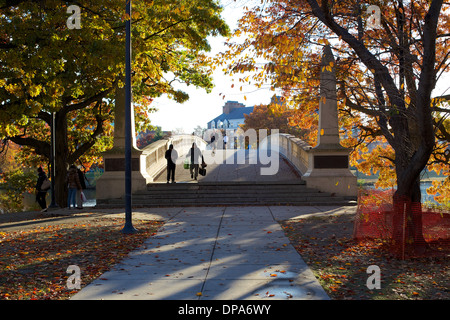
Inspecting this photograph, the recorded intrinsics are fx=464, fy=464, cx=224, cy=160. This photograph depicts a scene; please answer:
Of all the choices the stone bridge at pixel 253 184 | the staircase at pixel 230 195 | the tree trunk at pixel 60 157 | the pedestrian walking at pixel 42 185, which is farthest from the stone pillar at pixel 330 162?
the tree trunk at pixel 60 157

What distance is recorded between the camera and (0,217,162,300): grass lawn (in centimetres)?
670

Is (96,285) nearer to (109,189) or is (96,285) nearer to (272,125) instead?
(109,189)

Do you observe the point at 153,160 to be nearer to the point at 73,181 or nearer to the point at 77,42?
the point at 73,181

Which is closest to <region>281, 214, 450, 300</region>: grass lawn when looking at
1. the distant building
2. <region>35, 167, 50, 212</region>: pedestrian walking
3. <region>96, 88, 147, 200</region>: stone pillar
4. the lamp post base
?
the lamp post base

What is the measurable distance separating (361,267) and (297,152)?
15.3m

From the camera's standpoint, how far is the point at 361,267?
7.75 meters

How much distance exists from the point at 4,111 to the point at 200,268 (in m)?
9.43

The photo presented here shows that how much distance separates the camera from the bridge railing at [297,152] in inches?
803

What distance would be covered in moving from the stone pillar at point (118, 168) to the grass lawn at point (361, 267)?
8.99m

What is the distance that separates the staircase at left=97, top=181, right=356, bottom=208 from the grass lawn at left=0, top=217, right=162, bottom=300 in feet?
13.8

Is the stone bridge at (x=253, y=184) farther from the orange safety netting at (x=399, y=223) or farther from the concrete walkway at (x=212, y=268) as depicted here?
the orange safety netting at (x=399, y=223)

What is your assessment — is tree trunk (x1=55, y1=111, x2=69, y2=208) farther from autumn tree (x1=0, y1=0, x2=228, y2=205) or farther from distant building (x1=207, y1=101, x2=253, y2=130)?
distant building (x1=207, y1=101, x2=253, y2=130)

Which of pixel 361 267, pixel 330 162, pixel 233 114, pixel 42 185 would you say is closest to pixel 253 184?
pixel 330 162

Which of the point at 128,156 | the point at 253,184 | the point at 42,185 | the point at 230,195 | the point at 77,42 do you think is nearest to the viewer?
the point at 128,156
